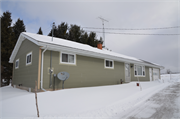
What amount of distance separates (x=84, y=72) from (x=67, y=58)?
5.88 ft

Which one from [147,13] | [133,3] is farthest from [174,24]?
[133,3]

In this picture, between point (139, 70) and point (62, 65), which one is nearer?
point (62, 65)

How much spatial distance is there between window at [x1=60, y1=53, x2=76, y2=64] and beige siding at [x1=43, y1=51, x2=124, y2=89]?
277mm

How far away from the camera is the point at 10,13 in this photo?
18.8 meters

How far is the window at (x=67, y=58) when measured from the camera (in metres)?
7.98

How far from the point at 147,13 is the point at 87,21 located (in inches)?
359

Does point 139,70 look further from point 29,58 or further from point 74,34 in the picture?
point 74,34

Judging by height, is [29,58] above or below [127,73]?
above

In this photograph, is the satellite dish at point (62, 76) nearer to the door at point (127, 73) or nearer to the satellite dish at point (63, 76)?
the satellite dish at point (63, 76)

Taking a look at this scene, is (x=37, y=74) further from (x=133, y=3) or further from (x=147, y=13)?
(x=147, y=13)

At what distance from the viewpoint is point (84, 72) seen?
29.7ft

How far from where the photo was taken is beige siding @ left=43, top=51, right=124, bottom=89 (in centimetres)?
753

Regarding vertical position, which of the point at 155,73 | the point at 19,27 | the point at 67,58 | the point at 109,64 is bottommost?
the point at 155,73

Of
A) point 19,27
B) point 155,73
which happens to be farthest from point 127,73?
point 19,27
